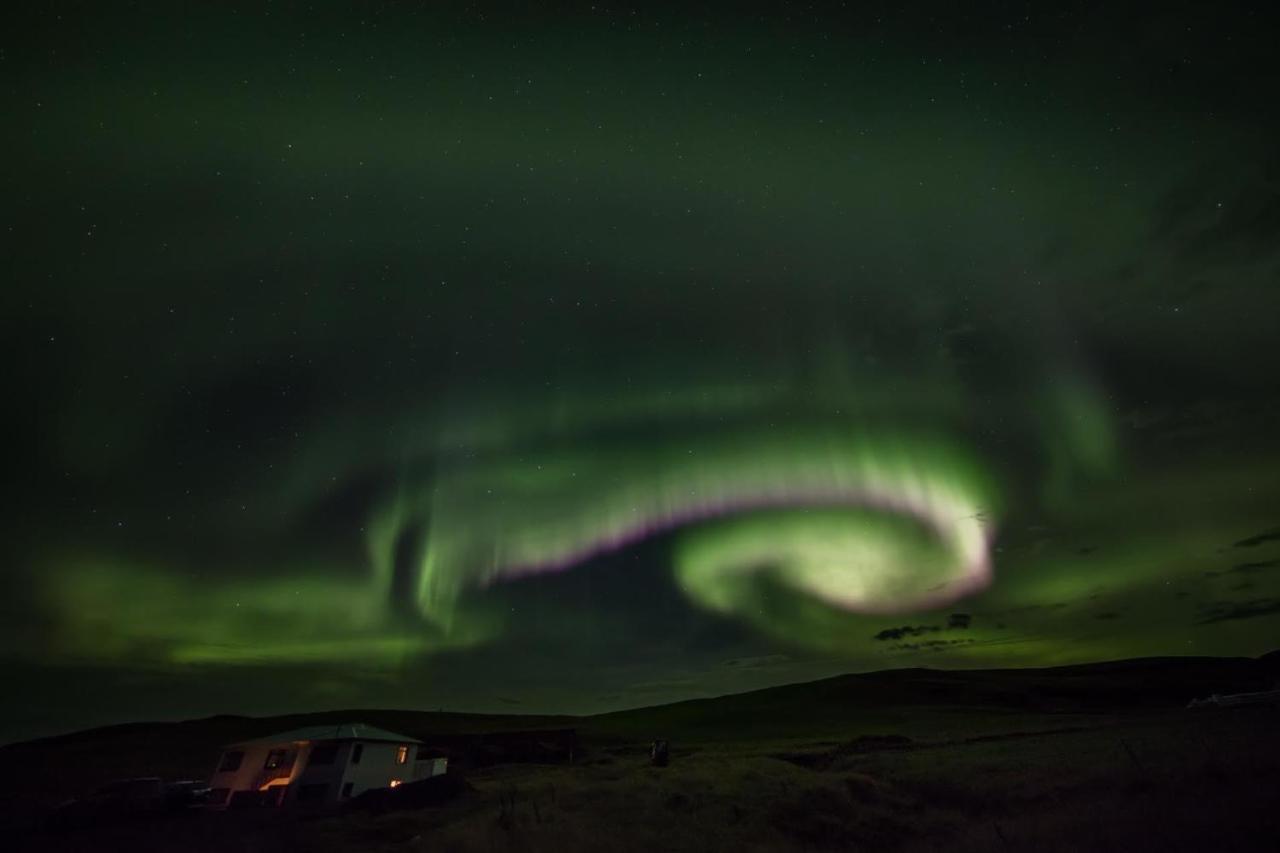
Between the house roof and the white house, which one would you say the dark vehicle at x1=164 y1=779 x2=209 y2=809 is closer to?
the white house

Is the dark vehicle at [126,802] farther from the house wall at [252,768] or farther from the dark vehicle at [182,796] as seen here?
the house wall at [252,768]

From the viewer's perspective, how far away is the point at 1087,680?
131250mm

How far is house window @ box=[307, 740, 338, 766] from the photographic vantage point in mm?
43969

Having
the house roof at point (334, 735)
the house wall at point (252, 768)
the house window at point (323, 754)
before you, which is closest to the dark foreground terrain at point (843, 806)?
the house window at point (323, 754)

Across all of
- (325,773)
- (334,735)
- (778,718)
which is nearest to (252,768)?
(334,735)

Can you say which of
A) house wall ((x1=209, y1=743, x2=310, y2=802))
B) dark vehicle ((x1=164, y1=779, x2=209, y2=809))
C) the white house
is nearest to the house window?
the white house

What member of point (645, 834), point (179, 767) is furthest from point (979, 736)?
point (179, 767)

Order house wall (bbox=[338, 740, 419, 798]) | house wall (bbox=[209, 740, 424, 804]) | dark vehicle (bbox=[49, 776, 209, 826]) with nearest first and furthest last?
dark vehicle (bbox=[49, 776, 209, 826]) → house wall (bbox=[209, 740, 424, 804]) → house wall (bbox=[338, 740, 419, 798])

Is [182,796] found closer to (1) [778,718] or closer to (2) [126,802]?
(2) [126,802]

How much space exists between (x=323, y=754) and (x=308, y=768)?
43.5 inches

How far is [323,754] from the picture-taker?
44.2m

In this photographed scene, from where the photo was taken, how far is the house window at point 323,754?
44.0m

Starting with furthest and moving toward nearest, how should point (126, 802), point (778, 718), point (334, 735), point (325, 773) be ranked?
1. point (778, 718)
2. point (334, 735)
3. point (325, 773)
4. point (126, 802)

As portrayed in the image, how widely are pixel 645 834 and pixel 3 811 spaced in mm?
45880
